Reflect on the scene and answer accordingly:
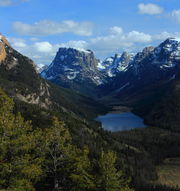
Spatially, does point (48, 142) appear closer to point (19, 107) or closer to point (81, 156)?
point (81, 156)

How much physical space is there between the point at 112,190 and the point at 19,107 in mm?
144804

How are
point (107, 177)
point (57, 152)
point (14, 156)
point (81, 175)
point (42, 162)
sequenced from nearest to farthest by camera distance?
point (14, 156) → point (81, 175) → point (42, 162) → point (57, 152) → point (107, 177)

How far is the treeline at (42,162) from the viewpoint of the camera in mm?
45281

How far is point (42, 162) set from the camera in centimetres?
5200

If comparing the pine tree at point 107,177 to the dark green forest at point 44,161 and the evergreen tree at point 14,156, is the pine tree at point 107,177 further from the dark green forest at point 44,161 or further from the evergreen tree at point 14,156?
the evergreen tree at point 14,156

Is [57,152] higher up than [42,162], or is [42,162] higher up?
[57,152]

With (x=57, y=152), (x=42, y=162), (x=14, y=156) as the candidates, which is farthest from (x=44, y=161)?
(x=14, y=156)

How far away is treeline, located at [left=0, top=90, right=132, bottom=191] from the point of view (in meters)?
45.3

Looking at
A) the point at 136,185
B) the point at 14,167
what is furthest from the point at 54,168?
the point at 136,185

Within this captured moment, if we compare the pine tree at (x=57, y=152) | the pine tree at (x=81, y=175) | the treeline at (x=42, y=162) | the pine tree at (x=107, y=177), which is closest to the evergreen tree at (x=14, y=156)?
the treeline at (x=42, y=162)

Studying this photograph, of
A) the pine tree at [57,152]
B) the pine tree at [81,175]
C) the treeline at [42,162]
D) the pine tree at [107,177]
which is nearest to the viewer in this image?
the treeline at [42,162]

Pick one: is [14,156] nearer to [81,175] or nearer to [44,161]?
[44,161]

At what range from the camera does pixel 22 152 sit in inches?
1879

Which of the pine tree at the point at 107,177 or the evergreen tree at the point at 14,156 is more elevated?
the evergreen tree at the point at 14,156
